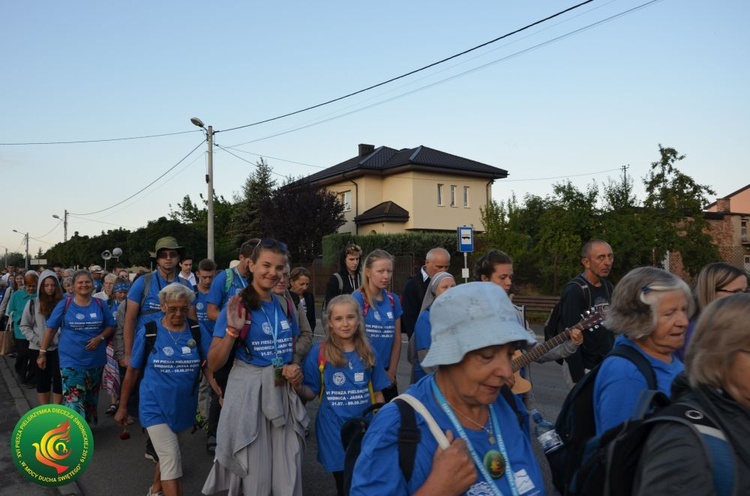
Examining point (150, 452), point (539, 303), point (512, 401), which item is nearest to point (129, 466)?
point (150, 452)

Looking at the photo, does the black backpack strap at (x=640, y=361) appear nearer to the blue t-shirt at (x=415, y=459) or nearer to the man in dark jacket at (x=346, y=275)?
the blue t-shirt at (x=415, y=459)

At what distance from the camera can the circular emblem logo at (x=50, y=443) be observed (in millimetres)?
3822

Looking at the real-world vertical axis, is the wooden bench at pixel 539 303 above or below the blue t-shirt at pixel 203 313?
below

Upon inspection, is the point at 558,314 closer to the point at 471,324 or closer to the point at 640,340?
the point at 640,340

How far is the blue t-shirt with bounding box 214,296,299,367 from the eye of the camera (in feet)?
12.9

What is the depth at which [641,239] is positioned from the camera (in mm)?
18359

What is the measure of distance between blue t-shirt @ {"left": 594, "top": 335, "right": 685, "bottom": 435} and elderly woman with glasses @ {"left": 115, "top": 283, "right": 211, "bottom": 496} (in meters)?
3.15

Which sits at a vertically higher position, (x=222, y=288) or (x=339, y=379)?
(x=222, y=288)

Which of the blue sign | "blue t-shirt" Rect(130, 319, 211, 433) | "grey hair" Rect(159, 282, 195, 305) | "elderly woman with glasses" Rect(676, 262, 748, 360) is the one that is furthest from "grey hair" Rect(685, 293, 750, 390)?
the blue sign

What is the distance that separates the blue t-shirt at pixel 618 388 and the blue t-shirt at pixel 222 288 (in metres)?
3.55

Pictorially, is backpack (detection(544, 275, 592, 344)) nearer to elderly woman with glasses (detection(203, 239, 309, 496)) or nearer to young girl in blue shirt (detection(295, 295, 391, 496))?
young girl in blue shirt (detection(295, 295, 391, 496))

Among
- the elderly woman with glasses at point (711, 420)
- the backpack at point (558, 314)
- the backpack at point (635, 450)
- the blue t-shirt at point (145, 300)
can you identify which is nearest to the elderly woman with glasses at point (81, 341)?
the blue t-shirt at point (145, 300)

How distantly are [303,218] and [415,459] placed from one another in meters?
35.2

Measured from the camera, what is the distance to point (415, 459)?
1776mm
